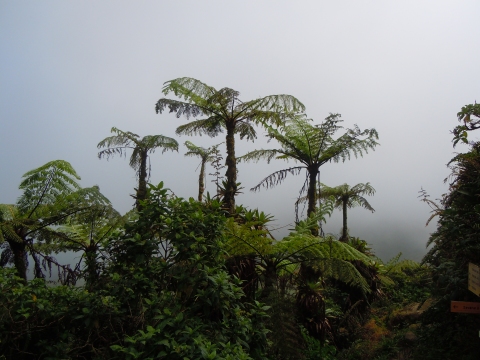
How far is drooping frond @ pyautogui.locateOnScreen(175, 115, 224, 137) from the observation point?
859 centimetres

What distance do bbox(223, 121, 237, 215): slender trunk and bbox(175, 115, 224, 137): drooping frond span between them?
41 cm

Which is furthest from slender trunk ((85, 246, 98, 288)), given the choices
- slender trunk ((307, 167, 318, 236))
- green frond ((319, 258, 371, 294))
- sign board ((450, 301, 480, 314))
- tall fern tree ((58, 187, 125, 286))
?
slender trunk ((307, 167, 318, 236))

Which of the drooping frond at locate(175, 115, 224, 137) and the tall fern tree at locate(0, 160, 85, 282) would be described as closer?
the tall fern tree at locate(0, 160, 85, 282)

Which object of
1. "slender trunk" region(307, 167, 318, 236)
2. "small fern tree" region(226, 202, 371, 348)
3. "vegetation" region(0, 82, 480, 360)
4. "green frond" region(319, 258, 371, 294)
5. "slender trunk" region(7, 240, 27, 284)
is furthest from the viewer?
"slender trunk" region(307, 167, 318, 236)

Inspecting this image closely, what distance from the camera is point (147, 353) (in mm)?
2285

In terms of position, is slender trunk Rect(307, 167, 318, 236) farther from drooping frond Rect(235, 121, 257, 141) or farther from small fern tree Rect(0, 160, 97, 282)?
small fern tree Rect(0, 160, 97, 282)

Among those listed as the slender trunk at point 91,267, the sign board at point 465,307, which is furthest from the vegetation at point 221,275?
the sign board at point 465,307

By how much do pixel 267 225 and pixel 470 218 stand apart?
272 centimetres

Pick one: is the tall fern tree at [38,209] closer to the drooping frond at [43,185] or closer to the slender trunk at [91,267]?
the drooping frond at [43,185]

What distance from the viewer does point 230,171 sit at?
7.70m

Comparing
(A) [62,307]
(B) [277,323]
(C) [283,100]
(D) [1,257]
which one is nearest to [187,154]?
(C) [283,100]

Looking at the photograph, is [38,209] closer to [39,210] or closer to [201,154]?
[39,210]

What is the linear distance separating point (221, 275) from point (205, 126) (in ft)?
21.2

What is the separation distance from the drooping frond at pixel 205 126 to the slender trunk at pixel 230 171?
41cm
